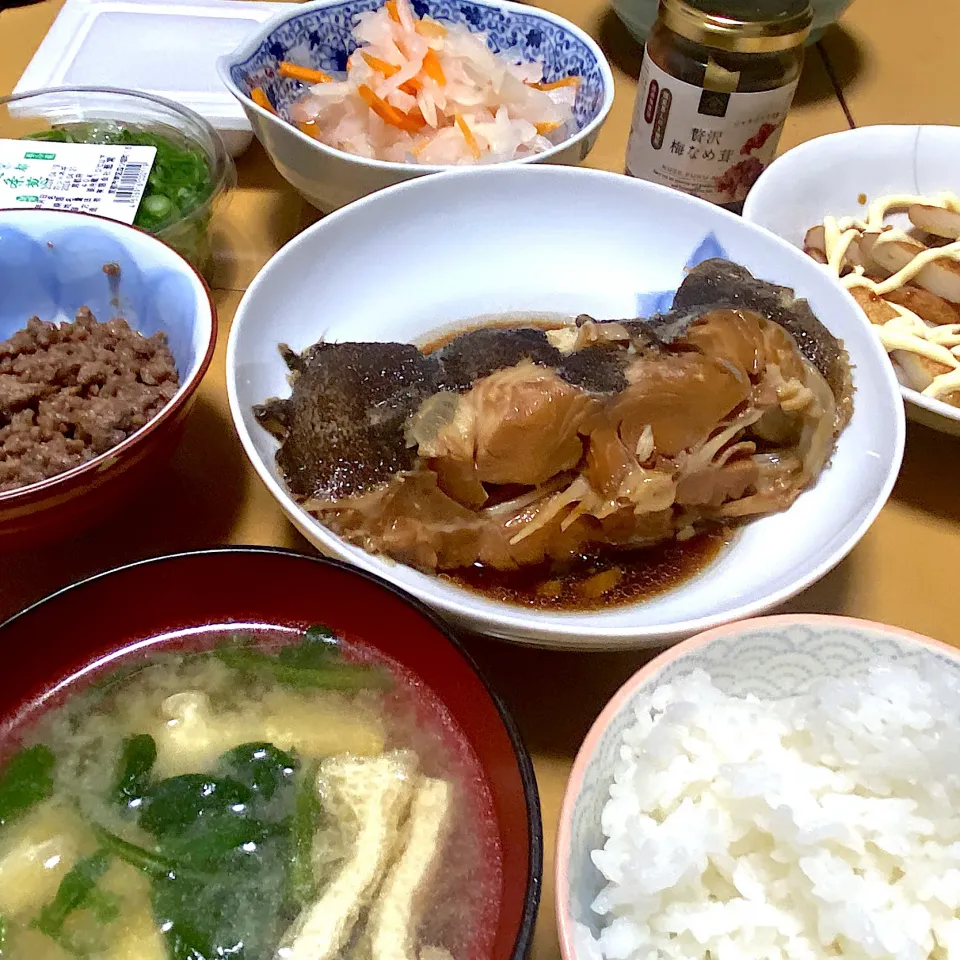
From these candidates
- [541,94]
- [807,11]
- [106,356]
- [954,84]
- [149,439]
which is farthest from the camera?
[954,84]

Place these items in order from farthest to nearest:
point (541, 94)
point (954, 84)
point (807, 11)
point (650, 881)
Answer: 1. point (954, 84)
2. point (541, 94)
3. point (807, 11)
4. point (650, 881)

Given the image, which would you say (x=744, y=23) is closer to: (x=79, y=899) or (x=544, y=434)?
(x=544, y=434)

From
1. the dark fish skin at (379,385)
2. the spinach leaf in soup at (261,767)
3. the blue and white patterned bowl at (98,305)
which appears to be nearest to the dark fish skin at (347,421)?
the dark fish skin at (379,385)

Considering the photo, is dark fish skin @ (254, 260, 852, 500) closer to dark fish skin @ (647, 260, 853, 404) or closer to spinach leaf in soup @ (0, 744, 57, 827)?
dark fish skin @ (647, 260, 853, 404)

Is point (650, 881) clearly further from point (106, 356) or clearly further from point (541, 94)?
point (541, 94)

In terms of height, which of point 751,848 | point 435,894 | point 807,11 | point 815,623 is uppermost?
point 807,11

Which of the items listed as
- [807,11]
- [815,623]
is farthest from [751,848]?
[807,11]

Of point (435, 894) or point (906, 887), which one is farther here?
point (435, 894)

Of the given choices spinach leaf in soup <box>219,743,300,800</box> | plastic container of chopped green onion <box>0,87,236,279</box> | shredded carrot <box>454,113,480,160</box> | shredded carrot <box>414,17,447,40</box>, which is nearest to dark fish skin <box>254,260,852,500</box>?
spinach leaf in soup <box>219,743,300,800</box>
